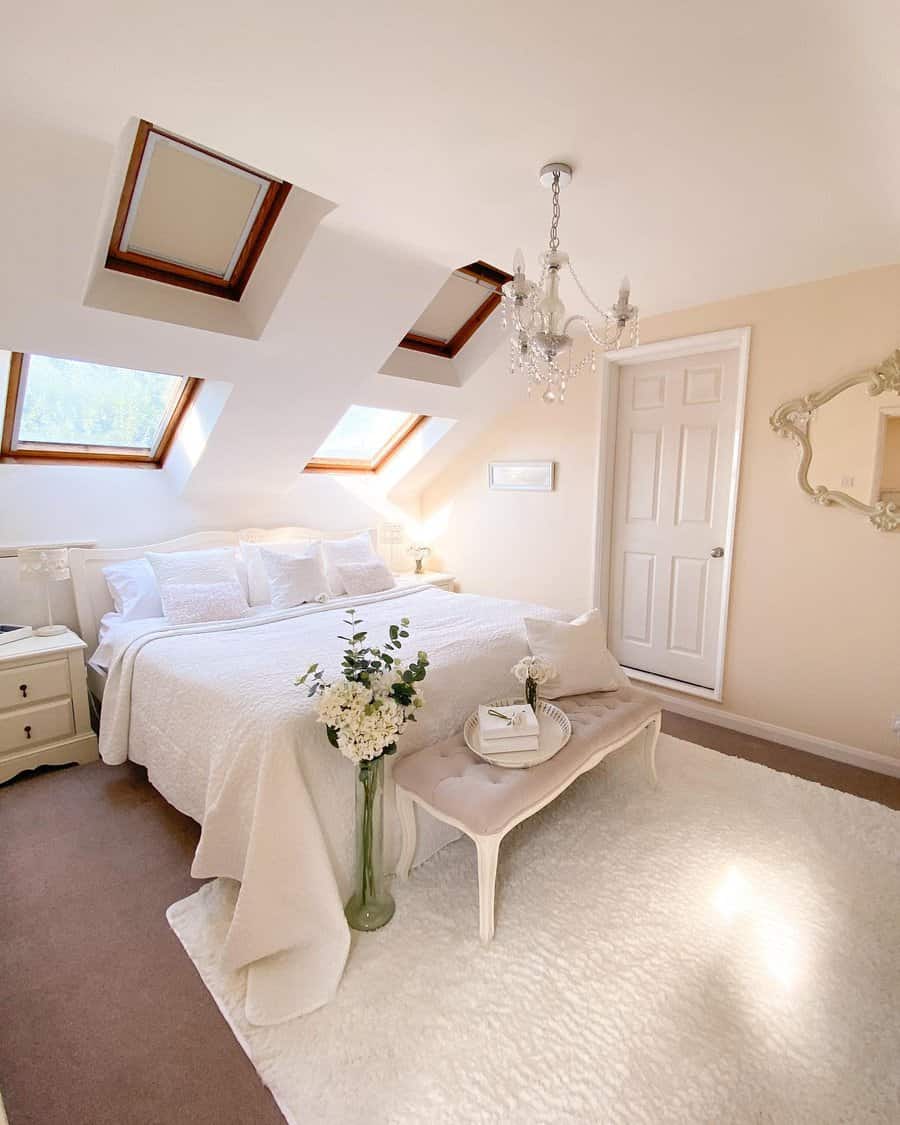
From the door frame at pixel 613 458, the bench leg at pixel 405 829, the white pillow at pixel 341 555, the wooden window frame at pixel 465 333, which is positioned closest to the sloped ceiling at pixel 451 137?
the door frame at pixel 613 458

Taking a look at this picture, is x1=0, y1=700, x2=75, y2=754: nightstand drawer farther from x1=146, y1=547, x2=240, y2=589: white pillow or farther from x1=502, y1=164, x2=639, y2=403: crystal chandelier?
x1=502, y1=164, x2=639, y2=403: crystal chandelier

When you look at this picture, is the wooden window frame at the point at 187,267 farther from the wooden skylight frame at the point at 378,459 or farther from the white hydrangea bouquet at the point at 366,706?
the white hydrangea bouquet at the point at 366,706

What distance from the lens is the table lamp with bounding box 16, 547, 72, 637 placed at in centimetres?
272

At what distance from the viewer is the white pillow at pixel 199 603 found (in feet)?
9.40

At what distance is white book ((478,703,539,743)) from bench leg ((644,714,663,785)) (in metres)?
0.77

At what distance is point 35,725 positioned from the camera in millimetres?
2613

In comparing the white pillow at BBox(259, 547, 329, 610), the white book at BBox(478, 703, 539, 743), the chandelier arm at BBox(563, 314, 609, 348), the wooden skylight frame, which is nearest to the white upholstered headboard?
the white pillow at BBox(259, 547, 329, 610)

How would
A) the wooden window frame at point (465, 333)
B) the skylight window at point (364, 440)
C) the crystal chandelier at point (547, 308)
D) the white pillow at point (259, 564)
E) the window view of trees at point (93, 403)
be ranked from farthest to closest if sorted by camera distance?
the skylight window at point (364, 440) → the white pillow at point (259, 564) → the wooden window frame at point (465, 333) → the window view of trees at point (93, 403) → the crystal chandelier at point (547, 308)

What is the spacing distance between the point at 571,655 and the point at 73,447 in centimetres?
295

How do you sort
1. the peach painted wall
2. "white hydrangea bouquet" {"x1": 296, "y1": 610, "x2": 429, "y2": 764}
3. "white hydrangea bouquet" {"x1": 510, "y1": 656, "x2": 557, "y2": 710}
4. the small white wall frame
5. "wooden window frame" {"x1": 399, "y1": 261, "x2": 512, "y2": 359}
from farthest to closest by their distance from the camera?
the small white wall frame
"wooden window frame" {"x1": 399, "y1": 261, "x2": 512, "y2": 359}
the peach painted wall
"white hydrangea bouquet" {"x1": 510, "y1": 656, "x2": 557, "y2": 710}
"white hydrangea bouquet" {"x1": 296, "y1": 610, "x2": 429, "y2": 764}

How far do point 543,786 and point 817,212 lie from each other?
2366mm

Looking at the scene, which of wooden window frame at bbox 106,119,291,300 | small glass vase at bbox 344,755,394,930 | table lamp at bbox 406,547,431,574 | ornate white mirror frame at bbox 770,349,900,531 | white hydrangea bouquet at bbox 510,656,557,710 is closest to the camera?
small glass vase at bbox 344,755,394,930

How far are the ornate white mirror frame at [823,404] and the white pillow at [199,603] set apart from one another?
3051 mm

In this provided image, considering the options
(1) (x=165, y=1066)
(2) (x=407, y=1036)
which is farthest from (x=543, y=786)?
(1) (x=165, y=1066)
